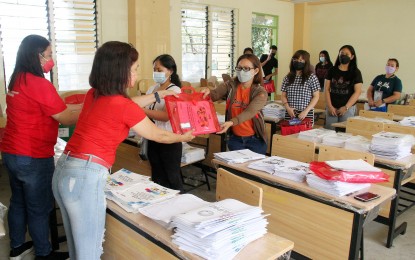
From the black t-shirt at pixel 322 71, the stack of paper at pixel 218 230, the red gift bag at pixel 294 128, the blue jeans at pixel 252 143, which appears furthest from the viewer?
the black t-shirt at pixel 322 71

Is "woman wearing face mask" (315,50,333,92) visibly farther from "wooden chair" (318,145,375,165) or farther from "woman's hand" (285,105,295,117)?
"wooden chair" (318,145,375,165)

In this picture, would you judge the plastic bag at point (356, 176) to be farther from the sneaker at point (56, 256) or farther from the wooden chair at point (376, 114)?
the wooden chair at point (376, 114)

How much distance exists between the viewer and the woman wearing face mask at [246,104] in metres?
2.79

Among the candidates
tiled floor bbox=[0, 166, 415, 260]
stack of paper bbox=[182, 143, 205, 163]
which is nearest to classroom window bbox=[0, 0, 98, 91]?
stack of paper bbox=[182, 143, 205, 163]

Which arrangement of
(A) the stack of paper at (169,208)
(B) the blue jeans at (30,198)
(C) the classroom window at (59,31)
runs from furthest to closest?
(C) the classroom window at (59,31) < (B) the blue jeans at (30,198) < (A) the stack of paper at (169,208)

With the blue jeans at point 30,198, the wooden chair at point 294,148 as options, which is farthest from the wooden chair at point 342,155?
the blue jeans at point 30,198

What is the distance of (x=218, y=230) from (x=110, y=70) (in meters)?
0.81

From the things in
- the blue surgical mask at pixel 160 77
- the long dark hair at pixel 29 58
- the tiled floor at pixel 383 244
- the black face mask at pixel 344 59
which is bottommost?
the tiled floor at pixel 383 244

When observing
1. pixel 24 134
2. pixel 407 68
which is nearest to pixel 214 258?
pixel 24 134

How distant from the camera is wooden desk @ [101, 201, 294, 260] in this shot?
1352 millimetres

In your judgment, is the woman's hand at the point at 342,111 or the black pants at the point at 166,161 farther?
the woman's hand at the point at 342,111

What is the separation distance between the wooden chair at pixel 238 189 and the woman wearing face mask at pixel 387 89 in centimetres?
370

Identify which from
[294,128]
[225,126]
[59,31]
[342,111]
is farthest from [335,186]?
[59,31]

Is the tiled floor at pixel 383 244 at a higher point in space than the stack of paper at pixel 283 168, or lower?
lower
